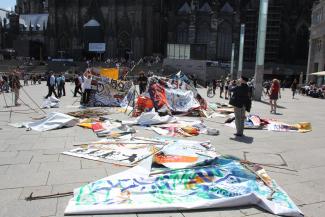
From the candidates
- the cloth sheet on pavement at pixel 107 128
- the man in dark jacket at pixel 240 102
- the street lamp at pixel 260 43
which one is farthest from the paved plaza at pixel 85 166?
the street lamp at pixel 260 43

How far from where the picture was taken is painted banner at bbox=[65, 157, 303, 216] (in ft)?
14.9

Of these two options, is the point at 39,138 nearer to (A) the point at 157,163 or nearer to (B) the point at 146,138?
(B) the point at 146,138

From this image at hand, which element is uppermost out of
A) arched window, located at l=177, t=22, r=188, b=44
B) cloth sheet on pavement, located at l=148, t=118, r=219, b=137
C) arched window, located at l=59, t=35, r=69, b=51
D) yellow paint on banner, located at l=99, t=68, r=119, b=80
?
arched window, located at l=177, t=22, r=188, b=44

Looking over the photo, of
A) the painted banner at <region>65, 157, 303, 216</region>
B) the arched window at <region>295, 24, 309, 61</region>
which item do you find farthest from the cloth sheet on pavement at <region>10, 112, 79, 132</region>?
the arched window at <region>295, 24, 309, 61</region>

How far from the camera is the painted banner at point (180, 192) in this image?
4547mm

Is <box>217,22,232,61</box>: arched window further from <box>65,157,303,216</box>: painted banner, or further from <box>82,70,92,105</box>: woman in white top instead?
<box>65,157,303,216</box>: painted banner

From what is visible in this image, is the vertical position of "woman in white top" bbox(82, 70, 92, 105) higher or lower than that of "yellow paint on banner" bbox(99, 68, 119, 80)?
lower

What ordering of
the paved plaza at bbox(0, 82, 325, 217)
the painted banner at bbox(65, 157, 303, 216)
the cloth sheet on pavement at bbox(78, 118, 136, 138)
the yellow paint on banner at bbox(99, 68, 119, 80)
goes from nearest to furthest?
the painted banner at bbox(65, 157, 303, 216) < the paved plaza at bbox(0, 82, 325, 217) < the cloth sheet on pavement at bbox(78, 118, 136, 138) < the yellow paint on banner at bbox(99, 68, 119, 80)

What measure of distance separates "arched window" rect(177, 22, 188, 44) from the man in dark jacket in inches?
2340

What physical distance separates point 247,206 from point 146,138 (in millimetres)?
4054

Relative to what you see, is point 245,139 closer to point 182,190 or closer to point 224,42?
point 182,190

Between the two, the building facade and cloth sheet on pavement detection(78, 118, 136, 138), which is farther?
the building facade

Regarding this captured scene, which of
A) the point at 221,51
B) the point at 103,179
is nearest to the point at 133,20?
the point at 221,51

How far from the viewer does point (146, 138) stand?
852 centimetres
